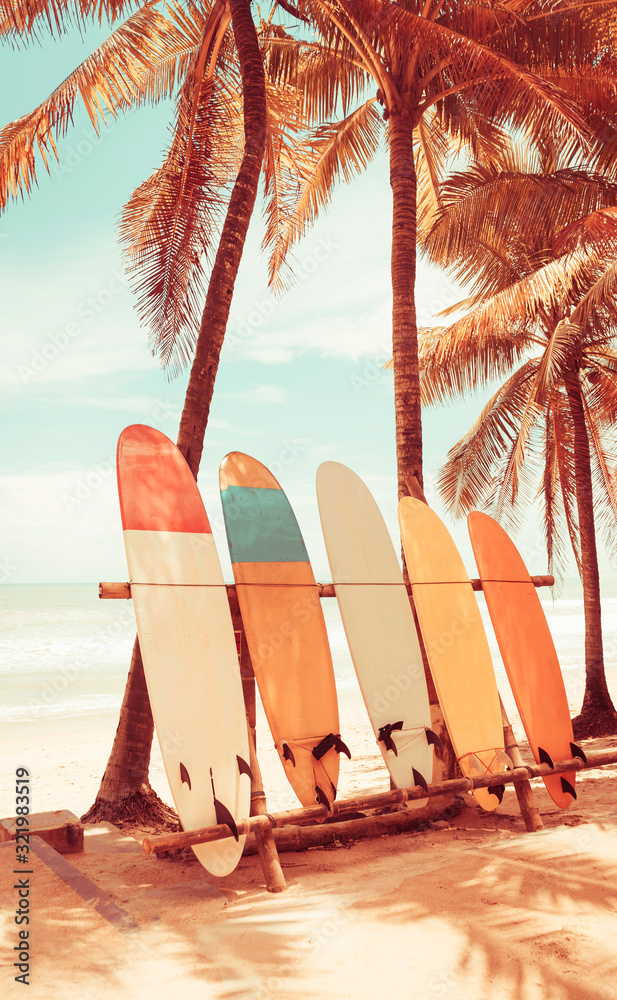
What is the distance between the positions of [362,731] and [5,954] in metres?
8.55

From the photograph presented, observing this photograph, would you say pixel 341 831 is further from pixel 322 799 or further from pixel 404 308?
pixel 404 308

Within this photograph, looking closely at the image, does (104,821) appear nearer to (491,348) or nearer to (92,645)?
(491,348)

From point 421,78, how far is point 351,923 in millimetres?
6137

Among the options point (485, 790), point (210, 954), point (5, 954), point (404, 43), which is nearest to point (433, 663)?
point (485, 790)

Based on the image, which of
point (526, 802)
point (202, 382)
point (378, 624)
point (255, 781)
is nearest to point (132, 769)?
point (255, 781)

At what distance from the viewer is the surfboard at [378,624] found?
3545mm

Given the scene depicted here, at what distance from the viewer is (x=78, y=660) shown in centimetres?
1984

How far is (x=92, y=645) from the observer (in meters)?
22.4

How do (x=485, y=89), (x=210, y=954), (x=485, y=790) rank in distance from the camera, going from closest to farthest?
(x=210, y=954), (x=485, y=790), (x=485, y=89)

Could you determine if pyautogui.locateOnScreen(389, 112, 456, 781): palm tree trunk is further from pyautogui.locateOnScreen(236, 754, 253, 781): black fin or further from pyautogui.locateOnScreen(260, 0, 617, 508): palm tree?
pyautogui.locateOnScreen(236, 754, 253, 781): black fin

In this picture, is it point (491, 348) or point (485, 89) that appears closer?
point (485, 89)

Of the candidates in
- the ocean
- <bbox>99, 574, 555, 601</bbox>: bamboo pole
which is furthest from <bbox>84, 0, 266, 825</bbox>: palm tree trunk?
the ocean

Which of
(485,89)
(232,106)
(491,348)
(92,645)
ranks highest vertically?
(232,106)

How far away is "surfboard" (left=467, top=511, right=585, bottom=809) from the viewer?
3895mm
